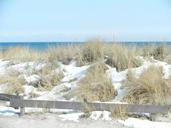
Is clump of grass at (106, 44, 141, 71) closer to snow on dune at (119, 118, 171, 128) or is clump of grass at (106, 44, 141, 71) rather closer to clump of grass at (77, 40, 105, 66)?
clump of grass at (77, 40, 105, 66)

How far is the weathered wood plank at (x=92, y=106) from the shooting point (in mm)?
8562

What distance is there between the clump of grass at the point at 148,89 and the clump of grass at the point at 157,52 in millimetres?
3024

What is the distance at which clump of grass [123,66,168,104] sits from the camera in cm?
936

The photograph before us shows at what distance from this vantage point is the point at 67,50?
46.9 ft

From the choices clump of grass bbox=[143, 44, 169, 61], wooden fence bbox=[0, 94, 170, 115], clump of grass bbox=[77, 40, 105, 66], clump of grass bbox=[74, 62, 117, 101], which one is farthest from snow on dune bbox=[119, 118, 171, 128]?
clump of grass bbox=[143, 44, 169, 61]

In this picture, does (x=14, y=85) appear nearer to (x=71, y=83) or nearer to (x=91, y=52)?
(x=71, y=83)

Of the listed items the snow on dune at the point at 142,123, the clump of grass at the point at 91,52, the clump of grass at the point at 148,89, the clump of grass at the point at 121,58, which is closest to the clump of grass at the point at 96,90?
the clump of grass at the point at 148,89

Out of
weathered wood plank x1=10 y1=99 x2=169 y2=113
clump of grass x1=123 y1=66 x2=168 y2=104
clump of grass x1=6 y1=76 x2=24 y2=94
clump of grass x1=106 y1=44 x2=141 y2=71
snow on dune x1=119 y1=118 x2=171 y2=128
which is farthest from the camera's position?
clump of grass x1=106 y1=44 x2=141 y2=71

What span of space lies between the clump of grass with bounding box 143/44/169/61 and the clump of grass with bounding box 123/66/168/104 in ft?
9.92

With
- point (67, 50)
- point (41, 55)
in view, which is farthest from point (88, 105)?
point (41, 55)

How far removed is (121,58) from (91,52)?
1270 mm

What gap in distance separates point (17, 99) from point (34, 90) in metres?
2.18

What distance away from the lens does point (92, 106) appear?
8945mm

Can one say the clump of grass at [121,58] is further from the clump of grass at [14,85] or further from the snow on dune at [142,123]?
the snow on dune at [142,123]
